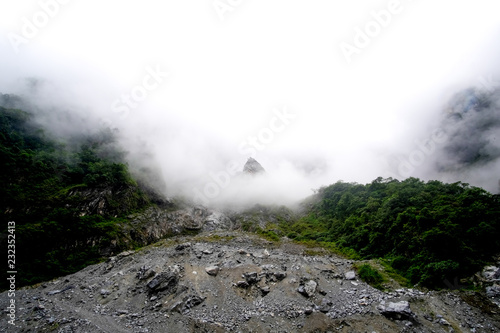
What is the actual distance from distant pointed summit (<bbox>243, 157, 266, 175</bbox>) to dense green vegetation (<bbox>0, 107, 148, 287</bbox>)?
7099 cm

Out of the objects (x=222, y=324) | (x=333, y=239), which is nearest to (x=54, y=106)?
(x=222, y=324)

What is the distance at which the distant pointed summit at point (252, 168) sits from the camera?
12347 cm

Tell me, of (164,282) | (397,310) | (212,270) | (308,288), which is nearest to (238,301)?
(212,270)

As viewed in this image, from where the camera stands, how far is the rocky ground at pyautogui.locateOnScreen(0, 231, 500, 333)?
1595 cm

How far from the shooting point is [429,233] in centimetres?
2322

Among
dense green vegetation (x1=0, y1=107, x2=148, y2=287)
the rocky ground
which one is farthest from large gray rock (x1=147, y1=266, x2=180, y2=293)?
dense green vegetation (x1=0, y1=107, x2=148, y2=287)

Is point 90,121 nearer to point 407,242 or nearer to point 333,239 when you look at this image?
point 333,239

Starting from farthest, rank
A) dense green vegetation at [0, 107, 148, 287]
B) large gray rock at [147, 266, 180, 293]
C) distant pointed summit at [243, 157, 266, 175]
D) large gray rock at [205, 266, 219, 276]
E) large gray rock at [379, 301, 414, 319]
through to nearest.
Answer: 1. distant pointed summit at [243, 157, 266, 175]
2. dense green vegetation at [0, 107, 148, 287]
3. large gray rock at [205, 266, 219, 276]
4. large gray rock at [147, 266, 180, 293]
5. large gray rock at [379, 301, 414, 319]

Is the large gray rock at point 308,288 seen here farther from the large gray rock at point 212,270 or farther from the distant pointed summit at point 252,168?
the distant pointed summit at point 252,168

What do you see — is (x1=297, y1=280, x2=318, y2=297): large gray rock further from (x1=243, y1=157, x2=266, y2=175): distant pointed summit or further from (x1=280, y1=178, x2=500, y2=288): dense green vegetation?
(x1=243, y1=157, x2=266, y2=175): distant pointed summit

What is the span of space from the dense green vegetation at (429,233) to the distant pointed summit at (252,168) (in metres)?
81.8

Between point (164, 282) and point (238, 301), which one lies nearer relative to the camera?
point (238, 301)

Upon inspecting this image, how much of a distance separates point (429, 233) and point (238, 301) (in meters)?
22.8

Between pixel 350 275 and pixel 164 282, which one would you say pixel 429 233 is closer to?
pixel 350 275
